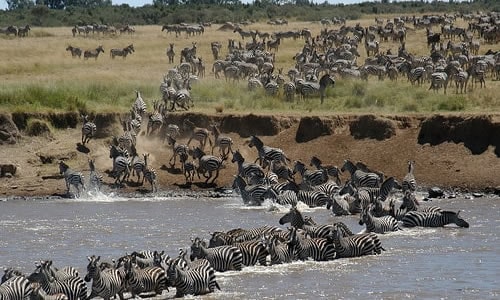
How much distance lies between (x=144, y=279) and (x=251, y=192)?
9.82 metres

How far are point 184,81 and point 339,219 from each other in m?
12.1

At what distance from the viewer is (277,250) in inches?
672

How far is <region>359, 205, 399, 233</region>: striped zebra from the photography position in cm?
2033

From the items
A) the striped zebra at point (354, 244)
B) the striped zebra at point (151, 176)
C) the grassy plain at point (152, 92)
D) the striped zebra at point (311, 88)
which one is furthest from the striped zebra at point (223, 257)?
the striped zebra at point (311, 88)

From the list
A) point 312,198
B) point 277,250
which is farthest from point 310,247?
point 312,198

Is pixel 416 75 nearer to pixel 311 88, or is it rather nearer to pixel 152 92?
pixel 311 88

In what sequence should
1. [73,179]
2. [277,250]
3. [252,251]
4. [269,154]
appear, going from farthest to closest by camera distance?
[269,154] → [73,179] → [277,250] → [252,251]

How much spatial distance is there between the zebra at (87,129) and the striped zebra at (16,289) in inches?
607

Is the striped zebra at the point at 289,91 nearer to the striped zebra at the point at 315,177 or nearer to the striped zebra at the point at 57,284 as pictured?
the striped zebra at the point at 315,177

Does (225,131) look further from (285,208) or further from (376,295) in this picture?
(376,295)

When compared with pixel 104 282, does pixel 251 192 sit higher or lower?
lower

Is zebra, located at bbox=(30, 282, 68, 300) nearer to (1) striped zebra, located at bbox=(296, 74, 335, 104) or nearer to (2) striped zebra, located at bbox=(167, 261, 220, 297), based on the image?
(2) striped zebra, located at bbox=(167, 261, 220, 297)

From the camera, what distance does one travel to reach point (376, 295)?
49.1 feet

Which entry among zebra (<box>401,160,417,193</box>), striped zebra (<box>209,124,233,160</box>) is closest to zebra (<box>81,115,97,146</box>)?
striped zebra (<box>209,124,233,160</box>)
